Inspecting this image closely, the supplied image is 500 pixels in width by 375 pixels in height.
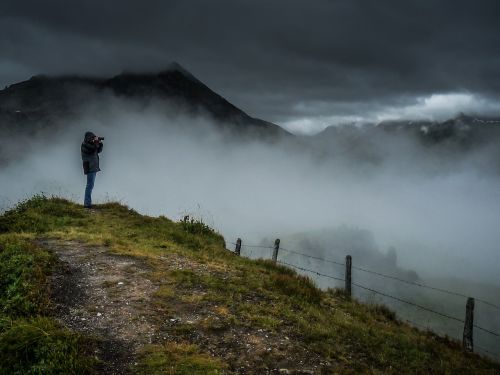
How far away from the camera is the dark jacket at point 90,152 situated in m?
20.8

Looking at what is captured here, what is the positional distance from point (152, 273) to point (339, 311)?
568 cm

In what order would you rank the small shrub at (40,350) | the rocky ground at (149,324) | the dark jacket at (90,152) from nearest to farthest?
the small shrub at (40,350)
the rocky ground at (149,324)
the dark jacket at (90,152)

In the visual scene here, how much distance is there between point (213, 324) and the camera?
9539 mm

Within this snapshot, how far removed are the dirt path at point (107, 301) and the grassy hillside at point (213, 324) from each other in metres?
0.24

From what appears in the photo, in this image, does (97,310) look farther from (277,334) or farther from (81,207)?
(81,207)

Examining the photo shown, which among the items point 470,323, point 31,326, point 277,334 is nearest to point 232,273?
point 277,334

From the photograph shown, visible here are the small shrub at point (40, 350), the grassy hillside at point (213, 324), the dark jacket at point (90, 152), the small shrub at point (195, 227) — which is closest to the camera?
the small shrub at point (40, 350)

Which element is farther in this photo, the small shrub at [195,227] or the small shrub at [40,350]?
the small shrub at [195,227]

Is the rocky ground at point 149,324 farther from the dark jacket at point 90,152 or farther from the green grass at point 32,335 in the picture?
the dark jacket at point 90,152

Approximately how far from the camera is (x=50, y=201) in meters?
20.9

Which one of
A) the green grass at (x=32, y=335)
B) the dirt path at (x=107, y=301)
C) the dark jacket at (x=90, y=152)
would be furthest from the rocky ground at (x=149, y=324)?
the dark jacket at (x=90, y=152)

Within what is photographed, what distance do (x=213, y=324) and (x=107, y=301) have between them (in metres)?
2.58

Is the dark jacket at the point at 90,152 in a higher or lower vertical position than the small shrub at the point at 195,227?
higher

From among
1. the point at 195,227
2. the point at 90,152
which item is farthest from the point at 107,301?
the point at 90,152
